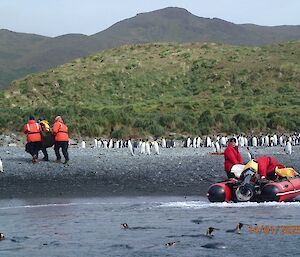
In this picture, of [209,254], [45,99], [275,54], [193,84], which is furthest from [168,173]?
[275,54]

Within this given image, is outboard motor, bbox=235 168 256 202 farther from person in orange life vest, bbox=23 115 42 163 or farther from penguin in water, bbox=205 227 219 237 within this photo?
person in orange life vest, bbox=23 115 42 163

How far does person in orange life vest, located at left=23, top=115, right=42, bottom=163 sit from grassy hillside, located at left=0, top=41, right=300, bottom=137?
14.9 metres

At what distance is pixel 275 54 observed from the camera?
66.2 meters

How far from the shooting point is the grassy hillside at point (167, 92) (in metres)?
38.7

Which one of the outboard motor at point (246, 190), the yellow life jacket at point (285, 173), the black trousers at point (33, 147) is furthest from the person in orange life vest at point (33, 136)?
the yellow life jacket at point (285, 173)

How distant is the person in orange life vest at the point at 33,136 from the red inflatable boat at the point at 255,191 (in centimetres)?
661

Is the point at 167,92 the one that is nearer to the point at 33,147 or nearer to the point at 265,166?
the point at 33,147

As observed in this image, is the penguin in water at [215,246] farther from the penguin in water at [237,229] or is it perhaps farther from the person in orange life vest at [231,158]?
the person in orange life vest at [231,158]

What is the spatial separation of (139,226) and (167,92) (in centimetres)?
4682

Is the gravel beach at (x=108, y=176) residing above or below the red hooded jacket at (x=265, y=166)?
below

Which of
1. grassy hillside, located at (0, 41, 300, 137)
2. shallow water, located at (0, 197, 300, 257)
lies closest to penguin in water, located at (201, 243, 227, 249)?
shallow water, located at (0, 197, 300, 257)

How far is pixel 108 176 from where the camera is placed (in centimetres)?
1873

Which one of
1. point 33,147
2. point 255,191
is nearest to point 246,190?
point 255,191

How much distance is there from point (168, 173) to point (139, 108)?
1136 inches
